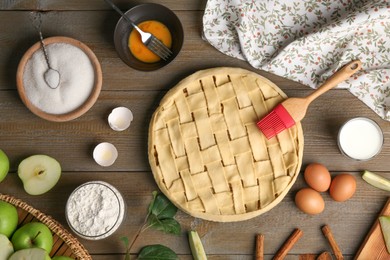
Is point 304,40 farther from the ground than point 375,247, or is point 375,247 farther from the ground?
point 304,40

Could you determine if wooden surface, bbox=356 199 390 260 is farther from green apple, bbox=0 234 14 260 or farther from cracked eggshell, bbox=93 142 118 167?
green apple, bbox=0 234 14 260

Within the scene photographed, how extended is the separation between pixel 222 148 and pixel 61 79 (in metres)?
0.40

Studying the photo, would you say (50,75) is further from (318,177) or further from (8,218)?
(318,177)

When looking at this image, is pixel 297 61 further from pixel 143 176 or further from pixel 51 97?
pixel 51 97

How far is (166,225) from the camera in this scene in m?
1.24

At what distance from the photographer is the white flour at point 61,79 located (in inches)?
48.7

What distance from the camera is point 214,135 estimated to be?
125cm

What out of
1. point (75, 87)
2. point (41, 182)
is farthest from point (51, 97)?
point (41, 182)

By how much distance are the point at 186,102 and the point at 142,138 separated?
0.14 m

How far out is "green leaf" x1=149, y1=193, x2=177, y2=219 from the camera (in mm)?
1251

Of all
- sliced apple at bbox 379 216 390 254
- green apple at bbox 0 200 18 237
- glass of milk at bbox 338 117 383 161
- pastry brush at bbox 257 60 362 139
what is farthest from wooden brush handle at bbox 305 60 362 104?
green apple at bbox 0 200 18 237

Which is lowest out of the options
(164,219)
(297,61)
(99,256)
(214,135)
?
(99,256)

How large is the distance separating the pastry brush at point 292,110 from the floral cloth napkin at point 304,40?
0.22ft

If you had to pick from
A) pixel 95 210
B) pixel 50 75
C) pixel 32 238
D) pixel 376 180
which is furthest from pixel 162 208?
pixel 376 180
